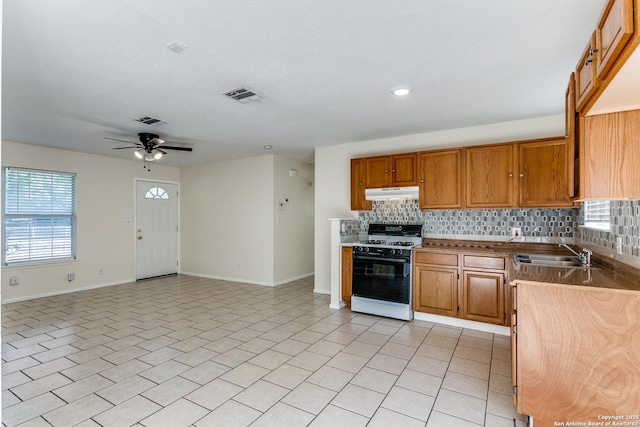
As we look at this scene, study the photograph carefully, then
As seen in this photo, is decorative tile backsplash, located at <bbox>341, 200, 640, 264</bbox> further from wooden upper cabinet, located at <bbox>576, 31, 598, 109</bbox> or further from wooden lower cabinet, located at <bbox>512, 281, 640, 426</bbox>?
wooden upper cabinet, located at <bbox>576, 31, 598, 109</bbox>

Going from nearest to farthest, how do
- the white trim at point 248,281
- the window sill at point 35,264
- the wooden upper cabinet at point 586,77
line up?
the wooden upper cabinet at point 586,77 → the window sill at point 35,264 → the white trim at point 248,281

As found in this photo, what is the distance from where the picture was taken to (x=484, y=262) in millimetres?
3619

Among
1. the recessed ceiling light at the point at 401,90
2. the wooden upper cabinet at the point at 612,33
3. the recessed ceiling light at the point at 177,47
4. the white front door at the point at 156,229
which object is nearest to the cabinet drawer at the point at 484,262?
the recessed ceiling light at the point at 401,90

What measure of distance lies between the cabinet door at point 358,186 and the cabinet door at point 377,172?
3.1 inches

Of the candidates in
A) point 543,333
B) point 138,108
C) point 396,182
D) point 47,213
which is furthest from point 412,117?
point 47,213

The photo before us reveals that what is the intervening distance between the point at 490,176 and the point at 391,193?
3.95 feet

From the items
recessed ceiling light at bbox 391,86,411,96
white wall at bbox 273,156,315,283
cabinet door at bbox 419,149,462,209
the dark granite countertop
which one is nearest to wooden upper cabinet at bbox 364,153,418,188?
cabinet door at bbox 419,149,462,209

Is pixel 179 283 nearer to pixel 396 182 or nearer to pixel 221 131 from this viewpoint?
pixel 221 131

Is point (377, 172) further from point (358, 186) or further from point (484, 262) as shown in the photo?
point (484, 262)

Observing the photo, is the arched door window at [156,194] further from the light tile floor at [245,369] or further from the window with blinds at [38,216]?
the light tile floor at [245,369]

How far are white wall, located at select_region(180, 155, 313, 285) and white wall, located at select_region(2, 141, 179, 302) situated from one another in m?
1.07

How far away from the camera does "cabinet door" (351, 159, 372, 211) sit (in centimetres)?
477

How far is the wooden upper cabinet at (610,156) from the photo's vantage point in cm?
189

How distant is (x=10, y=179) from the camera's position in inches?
200
